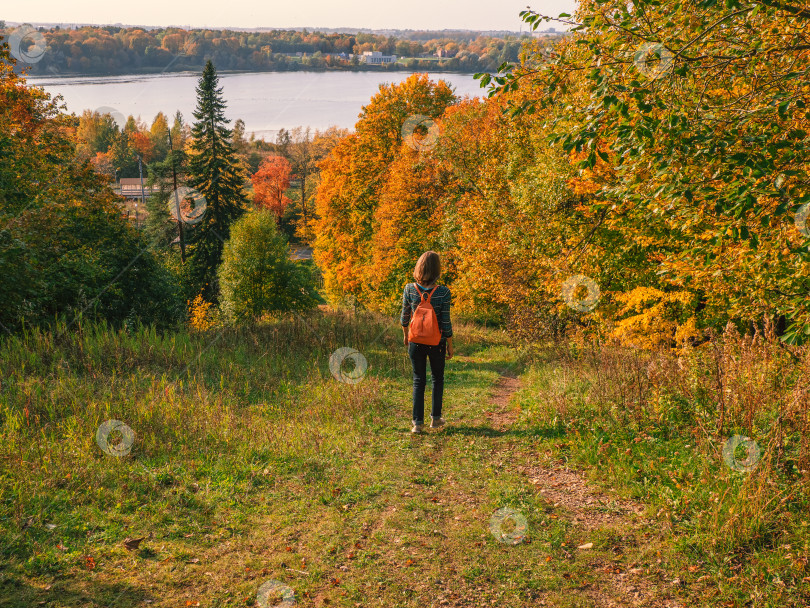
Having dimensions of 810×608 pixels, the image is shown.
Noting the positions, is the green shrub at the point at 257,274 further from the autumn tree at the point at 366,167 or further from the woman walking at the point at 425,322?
the woman walking at the point at 425,322

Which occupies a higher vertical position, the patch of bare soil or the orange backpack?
the orange backpack

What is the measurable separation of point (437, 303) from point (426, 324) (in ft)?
0.99

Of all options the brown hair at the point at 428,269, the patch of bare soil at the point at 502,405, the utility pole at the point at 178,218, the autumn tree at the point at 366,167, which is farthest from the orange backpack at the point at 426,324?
the utility pole at the point at 178,218

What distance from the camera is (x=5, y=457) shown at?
495 cm

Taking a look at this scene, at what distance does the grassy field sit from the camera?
367cm

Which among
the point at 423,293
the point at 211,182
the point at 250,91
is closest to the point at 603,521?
the point at 423,293

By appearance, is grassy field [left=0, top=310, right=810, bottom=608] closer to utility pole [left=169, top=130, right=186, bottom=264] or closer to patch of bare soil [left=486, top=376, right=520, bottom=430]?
patch of bare soil [left=486, top=376, right=520, bottom=430]

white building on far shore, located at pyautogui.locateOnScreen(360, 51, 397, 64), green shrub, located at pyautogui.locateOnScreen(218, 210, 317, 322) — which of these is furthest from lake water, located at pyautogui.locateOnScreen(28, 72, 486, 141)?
green shrub, located at pyautogui.locateOnScreen(218, 210, 317, 322)

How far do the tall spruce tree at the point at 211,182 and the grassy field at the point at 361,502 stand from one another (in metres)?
33.7

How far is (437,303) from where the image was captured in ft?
21.8

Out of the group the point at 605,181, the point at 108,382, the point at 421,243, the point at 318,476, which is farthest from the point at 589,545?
the point at 421,243

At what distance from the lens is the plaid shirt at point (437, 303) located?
21.8ft

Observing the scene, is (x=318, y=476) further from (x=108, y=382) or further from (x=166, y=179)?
(x=166, y=179)

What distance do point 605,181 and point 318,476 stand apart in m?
9.59
